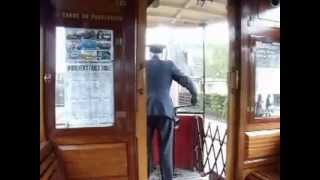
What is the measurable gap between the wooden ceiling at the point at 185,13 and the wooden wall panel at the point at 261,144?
4.73 feet

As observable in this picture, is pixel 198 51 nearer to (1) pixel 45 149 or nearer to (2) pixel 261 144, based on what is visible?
(2) pixel 261 144

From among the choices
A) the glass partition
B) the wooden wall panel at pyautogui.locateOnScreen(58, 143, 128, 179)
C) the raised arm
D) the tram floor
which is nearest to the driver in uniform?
the raised arm

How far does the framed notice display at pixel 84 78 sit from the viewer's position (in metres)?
2.09

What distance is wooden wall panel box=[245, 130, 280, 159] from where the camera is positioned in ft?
8.13

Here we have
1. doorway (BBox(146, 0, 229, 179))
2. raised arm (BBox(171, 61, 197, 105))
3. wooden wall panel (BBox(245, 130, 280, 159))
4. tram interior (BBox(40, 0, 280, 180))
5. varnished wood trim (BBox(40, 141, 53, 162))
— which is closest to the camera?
varnished wood trim (BBox(40, 141, 53, 162))

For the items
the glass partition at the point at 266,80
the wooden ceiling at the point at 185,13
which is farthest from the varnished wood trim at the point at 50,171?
the wooden ceiling at the point at 185,13

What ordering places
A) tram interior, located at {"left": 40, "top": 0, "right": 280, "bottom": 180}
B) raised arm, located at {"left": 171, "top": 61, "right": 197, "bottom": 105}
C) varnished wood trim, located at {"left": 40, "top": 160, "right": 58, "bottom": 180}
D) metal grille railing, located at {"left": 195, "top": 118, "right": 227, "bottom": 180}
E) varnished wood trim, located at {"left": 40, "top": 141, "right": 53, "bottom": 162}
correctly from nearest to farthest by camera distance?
1. varnished wood trim, located at {"left": 40, "top": 160, "right": 58, "bottom": 180}
2. varnished wood trim, located at {"left": 40, "top": 141, "right": 53, "bottom": 162}
3. tram interior, located at {"left": 40, "top": 0, "right": 280, "bottom": 180}
4. raised arm, located at {"left": 171, "top": 61, "right": 197, "bottom": 105}
5. metal grille railing, located at {"left": 195, "top": 118, "right": 227, "bottom": 180}

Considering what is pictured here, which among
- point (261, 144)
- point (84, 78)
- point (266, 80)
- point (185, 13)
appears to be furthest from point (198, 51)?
point (84, 78)

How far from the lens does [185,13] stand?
3.93 m

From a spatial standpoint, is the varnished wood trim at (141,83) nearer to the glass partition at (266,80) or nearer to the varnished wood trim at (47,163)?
the varnished wood trim at (47,163)

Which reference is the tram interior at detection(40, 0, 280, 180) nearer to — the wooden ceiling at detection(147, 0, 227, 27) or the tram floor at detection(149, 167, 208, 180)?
the wooden ceiling at detection(147, 0, 227, 27)

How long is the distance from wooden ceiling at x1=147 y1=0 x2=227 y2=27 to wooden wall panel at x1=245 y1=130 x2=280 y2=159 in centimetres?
144
